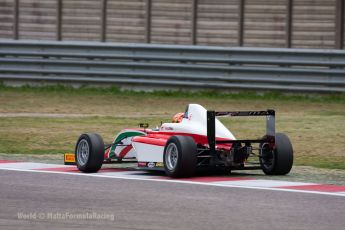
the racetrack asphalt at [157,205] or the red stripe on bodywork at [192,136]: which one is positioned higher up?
the red stripe on bodywork at [192,136]

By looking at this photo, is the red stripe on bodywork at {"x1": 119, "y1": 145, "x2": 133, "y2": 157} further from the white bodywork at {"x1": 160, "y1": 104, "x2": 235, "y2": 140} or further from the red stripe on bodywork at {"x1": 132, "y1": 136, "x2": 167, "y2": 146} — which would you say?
the white bodywork at {"x1": 160, "y1": 104, "x2": 235, "y2": 140}

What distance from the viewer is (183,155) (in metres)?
13.9

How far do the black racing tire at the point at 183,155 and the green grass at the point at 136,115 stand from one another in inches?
115

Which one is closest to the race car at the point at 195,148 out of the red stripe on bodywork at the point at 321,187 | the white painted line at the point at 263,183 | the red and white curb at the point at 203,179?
the red and white curb at the point at 203,179

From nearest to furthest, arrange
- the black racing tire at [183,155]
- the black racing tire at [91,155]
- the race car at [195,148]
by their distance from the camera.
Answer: the black racing tire at [183,155] < the race car at [195,148] < the black racing tire at [91,155]

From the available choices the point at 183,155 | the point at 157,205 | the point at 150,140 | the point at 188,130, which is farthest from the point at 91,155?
the point at 157,205

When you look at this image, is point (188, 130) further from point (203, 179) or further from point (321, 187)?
point (321, 187)

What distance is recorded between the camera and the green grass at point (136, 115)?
18.8 meters

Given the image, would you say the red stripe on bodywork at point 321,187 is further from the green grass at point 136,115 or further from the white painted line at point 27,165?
the white painted line at point 27,165

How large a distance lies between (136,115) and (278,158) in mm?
9155

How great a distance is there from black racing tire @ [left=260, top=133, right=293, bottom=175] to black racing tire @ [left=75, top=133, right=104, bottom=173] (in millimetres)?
2043

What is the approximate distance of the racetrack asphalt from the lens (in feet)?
34.1

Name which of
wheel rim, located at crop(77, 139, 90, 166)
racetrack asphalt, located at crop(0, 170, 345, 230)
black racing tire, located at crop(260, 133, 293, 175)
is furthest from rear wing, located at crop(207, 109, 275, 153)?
wheel rim, located at crop(77, 139, 90, 166)

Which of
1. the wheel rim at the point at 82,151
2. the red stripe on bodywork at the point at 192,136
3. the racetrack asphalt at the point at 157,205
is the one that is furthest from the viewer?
the wheel rim at the point at 82,151
